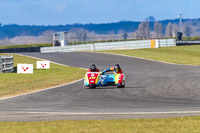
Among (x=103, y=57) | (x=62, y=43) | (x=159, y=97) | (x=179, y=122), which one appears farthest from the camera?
(x=62, y=43)

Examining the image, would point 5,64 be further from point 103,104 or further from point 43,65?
point 103,104

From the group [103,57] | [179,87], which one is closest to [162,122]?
[179,87]

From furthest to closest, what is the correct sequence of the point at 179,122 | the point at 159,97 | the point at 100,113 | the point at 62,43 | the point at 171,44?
1. the point at 62,43
2. the point at 171,44
3. the point at 159,97
4. the point at 100,113
5. the point at 179,122

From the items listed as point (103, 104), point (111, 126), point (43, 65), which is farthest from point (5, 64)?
point (111, 126)

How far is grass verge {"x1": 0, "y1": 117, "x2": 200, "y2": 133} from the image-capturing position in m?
9.61

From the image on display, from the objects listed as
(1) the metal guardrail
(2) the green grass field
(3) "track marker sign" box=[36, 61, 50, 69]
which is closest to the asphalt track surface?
(2) the green grass field

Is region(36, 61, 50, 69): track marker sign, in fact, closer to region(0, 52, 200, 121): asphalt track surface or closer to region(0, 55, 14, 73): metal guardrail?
region(0, 55, 14, 73): metal guardrail

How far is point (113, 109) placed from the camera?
44.4 ft

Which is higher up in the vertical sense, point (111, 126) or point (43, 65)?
point (43, 65)

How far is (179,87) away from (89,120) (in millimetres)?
10825

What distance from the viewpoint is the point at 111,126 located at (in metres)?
10.1

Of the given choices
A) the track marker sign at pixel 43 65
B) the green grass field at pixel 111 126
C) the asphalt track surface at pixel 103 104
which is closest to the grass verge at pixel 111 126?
the green grass field at pixel 111 126

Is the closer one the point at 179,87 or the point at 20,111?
the point at 20,111

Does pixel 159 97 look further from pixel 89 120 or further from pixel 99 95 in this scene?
pixel 89 120
